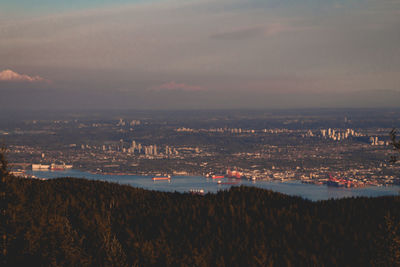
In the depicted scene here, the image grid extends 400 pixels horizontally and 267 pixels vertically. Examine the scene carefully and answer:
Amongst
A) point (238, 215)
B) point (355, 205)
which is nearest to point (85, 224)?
point (238, 215)

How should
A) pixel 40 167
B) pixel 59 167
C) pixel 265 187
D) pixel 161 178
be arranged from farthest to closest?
1. pixel 59 167
2. pixel 40 167
3. pixel 161 178
4. pixel 265 187

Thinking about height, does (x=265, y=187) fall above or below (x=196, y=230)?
below

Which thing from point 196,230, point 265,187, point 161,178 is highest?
point 196,230

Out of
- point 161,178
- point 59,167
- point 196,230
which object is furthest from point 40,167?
point 196,230

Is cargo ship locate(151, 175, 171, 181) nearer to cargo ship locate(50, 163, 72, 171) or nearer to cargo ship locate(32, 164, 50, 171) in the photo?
cargo ship locate(50, 163, 72, 171)

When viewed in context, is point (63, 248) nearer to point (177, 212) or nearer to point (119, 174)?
point (177, 212)

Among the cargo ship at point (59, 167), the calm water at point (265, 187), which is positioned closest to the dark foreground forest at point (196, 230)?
the calm water at point (265, 187)

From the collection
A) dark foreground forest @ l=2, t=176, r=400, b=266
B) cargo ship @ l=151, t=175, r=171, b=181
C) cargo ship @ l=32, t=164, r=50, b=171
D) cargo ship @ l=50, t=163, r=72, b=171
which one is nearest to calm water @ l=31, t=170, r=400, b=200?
cargo ship @ l=151, t=175, r=171, b=181

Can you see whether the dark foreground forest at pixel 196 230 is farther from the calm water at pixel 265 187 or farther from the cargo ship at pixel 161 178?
the cargo ship at pixel 161 178

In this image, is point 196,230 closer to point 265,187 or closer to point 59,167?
point 265,187
